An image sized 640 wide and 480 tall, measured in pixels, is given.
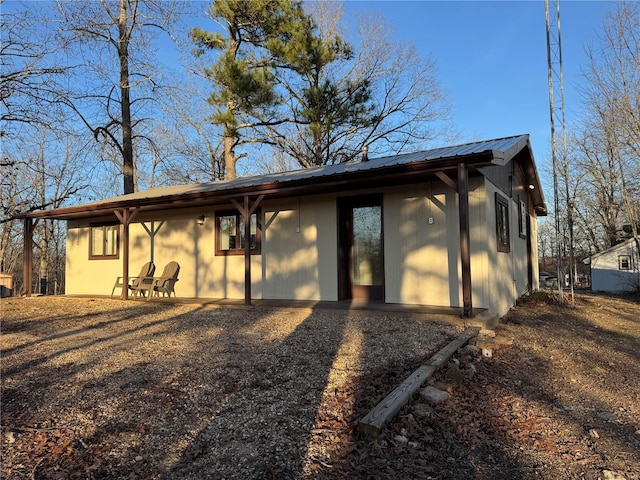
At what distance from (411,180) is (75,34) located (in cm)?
831

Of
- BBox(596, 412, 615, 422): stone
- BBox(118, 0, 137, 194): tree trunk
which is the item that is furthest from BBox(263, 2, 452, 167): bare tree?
BBox(596, 412, 615, 422): stone

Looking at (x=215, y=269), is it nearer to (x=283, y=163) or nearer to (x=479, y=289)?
(x=479, y=289)

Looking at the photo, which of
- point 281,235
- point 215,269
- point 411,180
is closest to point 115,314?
point 215,269

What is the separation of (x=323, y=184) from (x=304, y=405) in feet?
14.5

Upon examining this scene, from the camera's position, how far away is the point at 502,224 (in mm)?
7668

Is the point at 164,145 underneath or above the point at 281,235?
above

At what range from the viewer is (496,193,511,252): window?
23.9ft

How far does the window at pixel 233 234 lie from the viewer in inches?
342

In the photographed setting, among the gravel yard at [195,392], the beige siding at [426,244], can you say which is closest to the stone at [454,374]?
the gravel yard at [195,392]

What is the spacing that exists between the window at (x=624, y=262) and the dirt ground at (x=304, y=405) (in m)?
24.6

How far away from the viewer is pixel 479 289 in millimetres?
6449

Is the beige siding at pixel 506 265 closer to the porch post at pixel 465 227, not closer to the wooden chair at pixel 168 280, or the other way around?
the porch post at pixel 465 227

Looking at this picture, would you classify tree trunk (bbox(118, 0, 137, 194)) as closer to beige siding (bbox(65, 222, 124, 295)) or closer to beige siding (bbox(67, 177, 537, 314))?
beige siding (bbox(65, 222, 124, 295))

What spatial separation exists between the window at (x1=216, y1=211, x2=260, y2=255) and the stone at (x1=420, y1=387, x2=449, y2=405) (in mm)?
6037
